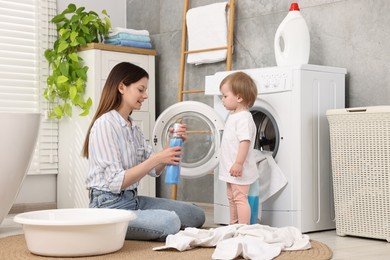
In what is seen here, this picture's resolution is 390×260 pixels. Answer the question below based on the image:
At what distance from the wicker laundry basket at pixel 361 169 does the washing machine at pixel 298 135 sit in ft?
0.42

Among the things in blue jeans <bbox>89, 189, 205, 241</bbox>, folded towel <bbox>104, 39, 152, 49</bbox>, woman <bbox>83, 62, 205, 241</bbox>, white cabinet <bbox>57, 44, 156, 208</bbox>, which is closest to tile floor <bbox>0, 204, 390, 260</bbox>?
blue jeans <bbox>89, 189, 205, 241</bbox>

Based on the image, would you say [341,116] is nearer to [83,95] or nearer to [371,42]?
[371,42]

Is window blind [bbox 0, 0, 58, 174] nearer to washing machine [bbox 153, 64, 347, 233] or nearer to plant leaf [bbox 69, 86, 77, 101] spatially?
plant leaf [bbox 69, 86, 77, 101]

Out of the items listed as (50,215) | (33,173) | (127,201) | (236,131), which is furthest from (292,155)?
(33,173)

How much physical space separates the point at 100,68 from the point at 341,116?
1881 millimetres

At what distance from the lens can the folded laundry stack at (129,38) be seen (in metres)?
4.83

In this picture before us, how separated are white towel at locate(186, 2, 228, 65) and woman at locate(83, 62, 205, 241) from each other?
1391 millimetres

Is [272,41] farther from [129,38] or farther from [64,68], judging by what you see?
[64,68]

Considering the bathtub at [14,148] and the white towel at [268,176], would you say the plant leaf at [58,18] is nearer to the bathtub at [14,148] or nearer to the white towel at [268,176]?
the bathtub at [14,148]

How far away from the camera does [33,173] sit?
475 centimetres

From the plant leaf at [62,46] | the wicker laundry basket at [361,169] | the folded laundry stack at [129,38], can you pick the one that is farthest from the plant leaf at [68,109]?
the wicker laundry basket at [361,169]

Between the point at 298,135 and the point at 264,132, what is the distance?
34 cm

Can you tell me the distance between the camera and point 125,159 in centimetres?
319

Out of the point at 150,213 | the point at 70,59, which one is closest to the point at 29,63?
the point at 70,59
